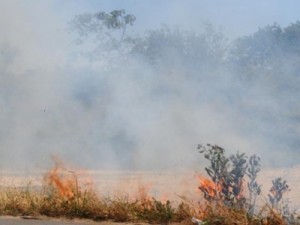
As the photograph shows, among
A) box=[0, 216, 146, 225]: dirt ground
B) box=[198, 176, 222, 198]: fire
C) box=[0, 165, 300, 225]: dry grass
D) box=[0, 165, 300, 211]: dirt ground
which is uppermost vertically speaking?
box=[0, 165, 300, 211]: dirt ground

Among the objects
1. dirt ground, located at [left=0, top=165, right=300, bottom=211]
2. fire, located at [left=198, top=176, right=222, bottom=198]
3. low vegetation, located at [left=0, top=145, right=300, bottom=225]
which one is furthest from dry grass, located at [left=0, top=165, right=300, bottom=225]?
dirt ground, located at [left=0, top=165, right=300, bottom=211]

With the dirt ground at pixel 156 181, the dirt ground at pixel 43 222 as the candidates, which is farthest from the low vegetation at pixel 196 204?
the dirt ground at pixel 156 181

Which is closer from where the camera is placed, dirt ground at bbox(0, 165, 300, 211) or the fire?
the fire

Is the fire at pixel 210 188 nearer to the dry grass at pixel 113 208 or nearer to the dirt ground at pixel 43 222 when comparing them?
the dry grass at pixel 113 208

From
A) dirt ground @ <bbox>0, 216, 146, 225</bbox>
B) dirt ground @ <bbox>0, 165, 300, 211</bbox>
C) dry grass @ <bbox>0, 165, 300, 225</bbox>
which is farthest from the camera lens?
dirt ground @ <bbox>0, 165, 300, 211</bbox>

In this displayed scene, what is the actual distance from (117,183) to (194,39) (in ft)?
11.7

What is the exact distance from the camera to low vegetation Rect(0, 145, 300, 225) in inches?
212

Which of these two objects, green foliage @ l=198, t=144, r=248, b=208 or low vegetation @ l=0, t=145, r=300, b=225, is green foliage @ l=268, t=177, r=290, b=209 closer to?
low vegetation @ l=0, t=145, r=300, b=225

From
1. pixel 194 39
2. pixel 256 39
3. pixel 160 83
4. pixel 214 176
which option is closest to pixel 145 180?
pixel 160 83

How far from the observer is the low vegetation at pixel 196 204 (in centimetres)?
538

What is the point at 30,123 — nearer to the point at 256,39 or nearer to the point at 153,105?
the point at 153,105

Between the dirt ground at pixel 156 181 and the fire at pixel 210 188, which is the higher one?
the dirt ground at pixel 156 181

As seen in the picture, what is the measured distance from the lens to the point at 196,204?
19.7 ft

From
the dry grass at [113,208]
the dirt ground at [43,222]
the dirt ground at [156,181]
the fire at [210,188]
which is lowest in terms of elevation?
the dirt ground at [43,222]
